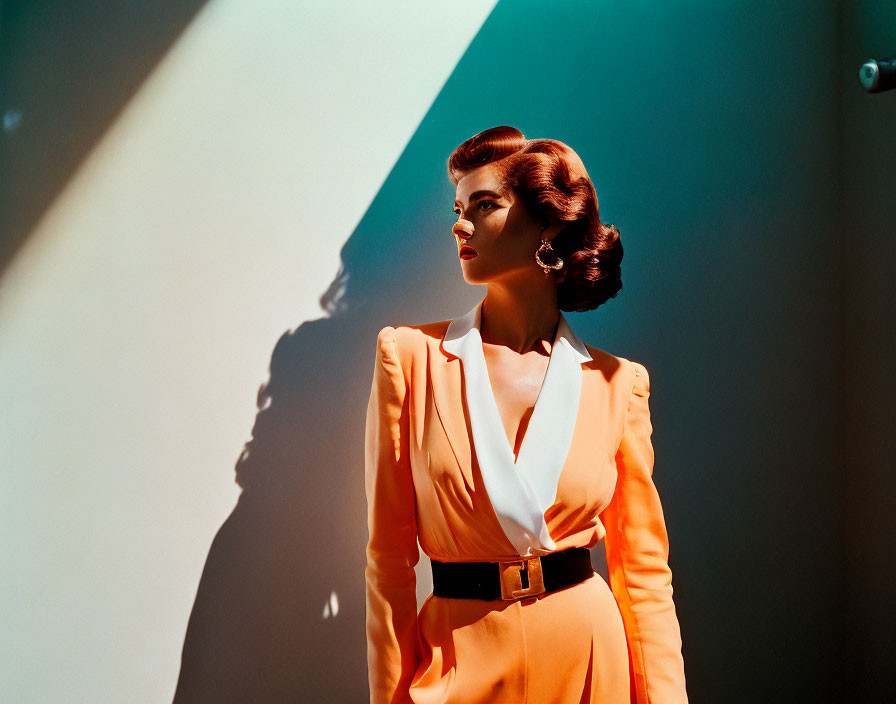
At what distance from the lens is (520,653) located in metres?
1.59

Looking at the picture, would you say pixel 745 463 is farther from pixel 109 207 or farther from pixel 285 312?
pixel 109 207

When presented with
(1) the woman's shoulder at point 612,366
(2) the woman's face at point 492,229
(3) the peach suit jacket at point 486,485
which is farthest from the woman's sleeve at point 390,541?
(1) the woman's shoulder at point 612,366

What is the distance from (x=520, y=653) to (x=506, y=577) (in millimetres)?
160

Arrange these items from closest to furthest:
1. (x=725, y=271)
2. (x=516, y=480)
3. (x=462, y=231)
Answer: (x=516, y=480)
(x=462, y=231)
(x=725, y=271)

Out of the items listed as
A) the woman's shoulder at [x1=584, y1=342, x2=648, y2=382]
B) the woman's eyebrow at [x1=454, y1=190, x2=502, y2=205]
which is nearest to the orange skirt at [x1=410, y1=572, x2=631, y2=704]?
the woman's shoulder at [x1=584, y1=342, x2=648, y2=382]

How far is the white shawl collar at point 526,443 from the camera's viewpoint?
5.16 ft

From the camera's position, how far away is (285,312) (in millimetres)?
2098

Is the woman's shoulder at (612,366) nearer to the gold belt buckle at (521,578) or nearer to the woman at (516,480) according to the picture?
the woman at (516,480)

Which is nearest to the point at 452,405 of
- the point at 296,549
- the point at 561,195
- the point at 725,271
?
the point at 561,195

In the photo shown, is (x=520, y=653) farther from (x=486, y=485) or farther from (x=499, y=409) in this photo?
(x=499, y=409)

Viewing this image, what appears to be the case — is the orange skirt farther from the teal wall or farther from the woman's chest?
the teal wall

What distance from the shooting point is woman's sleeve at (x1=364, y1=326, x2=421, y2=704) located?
162 centimetres

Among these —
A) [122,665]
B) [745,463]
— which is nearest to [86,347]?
[122,665]

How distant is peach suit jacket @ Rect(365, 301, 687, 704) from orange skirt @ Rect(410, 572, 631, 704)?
0.03 m
